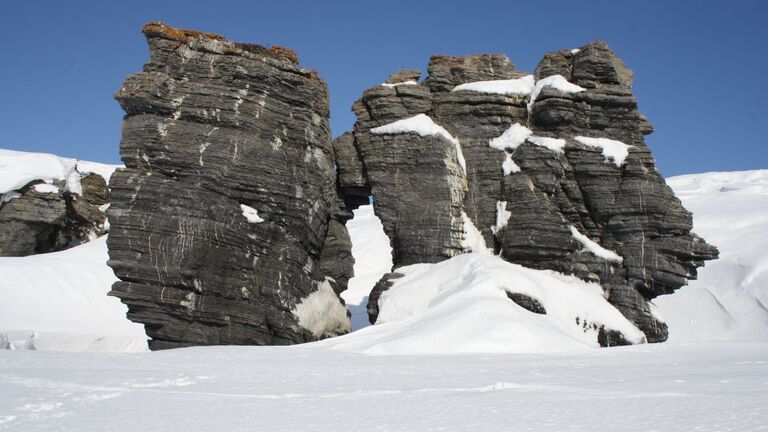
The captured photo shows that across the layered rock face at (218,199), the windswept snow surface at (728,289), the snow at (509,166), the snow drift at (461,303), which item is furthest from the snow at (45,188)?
the windswept snow surface at (728,289)

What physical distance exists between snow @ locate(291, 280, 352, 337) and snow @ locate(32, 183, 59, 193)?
2370cm

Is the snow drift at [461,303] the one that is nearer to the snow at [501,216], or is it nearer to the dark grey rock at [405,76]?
the snow at [501,216]

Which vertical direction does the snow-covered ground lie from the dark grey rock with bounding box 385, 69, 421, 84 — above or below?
below

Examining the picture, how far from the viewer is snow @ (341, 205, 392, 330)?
42469 mm

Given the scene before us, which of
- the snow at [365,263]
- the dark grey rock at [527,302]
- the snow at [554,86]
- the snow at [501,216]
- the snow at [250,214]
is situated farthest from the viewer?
the snow at [365,263]

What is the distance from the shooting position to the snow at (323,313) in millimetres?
24172

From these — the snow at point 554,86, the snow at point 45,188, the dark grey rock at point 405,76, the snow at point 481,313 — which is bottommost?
the snow at point 481,313

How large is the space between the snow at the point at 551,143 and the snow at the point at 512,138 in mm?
720

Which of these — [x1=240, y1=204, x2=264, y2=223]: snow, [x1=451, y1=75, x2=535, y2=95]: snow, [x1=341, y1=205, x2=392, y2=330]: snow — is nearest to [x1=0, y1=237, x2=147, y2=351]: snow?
[x1=240, y1=204, x2=264, y2=223]: snow

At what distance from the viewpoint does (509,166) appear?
27281 mm

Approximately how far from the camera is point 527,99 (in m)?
28.2

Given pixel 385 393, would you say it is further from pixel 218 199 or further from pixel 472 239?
pixel 472 239

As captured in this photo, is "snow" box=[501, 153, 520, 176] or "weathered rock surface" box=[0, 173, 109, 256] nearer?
"snow" box=[501, 153, 520, 176]

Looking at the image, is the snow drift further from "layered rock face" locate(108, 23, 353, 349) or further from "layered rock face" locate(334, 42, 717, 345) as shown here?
"layered rock face" locate(108, 23, 353, 349)
